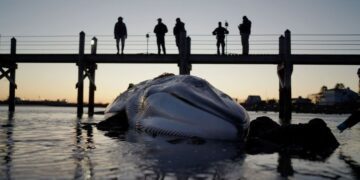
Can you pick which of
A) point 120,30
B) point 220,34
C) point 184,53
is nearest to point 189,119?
point 184,53

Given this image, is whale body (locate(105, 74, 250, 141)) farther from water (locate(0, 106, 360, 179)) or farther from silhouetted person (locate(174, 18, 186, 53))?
silhouetted person (locate(174, 18, 186, 53))

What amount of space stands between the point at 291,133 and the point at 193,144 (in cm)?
178

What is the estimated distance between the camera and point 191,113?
6.32m

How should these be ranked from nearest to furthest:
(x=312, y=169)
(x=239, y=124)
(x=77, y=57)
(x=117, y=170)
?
(x=117, y=170) < (x=312, y=169) < (x=239, y=124) < (x=77, y=57)

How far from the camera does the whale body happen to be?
615 centimetres

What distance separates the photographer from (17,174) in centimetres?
321

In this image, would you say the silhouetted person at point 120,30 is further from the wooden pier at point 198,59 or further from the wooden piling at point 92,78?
the wooden piling at point 92,78

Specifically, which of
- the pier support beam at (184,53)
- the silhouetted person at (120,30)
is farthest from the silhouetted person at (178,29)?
the silhouetted person at (120,30)

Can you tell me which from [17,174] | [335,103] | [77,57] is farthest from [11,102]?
[335,103]

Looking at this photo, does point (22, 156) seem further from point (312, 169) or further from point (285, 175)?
point (312, 169)

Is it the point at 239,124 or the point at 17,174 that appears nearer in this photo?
the point at 17,174

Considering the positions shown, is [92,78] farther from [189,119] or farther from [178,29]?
[189,119]

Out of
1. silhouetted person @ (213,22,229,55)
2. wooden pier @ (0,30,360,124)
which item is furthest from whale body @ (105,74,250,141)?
silhouetted person @ (213,22,229,55)

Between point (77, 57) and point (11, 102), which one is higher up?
point (77, 57)
